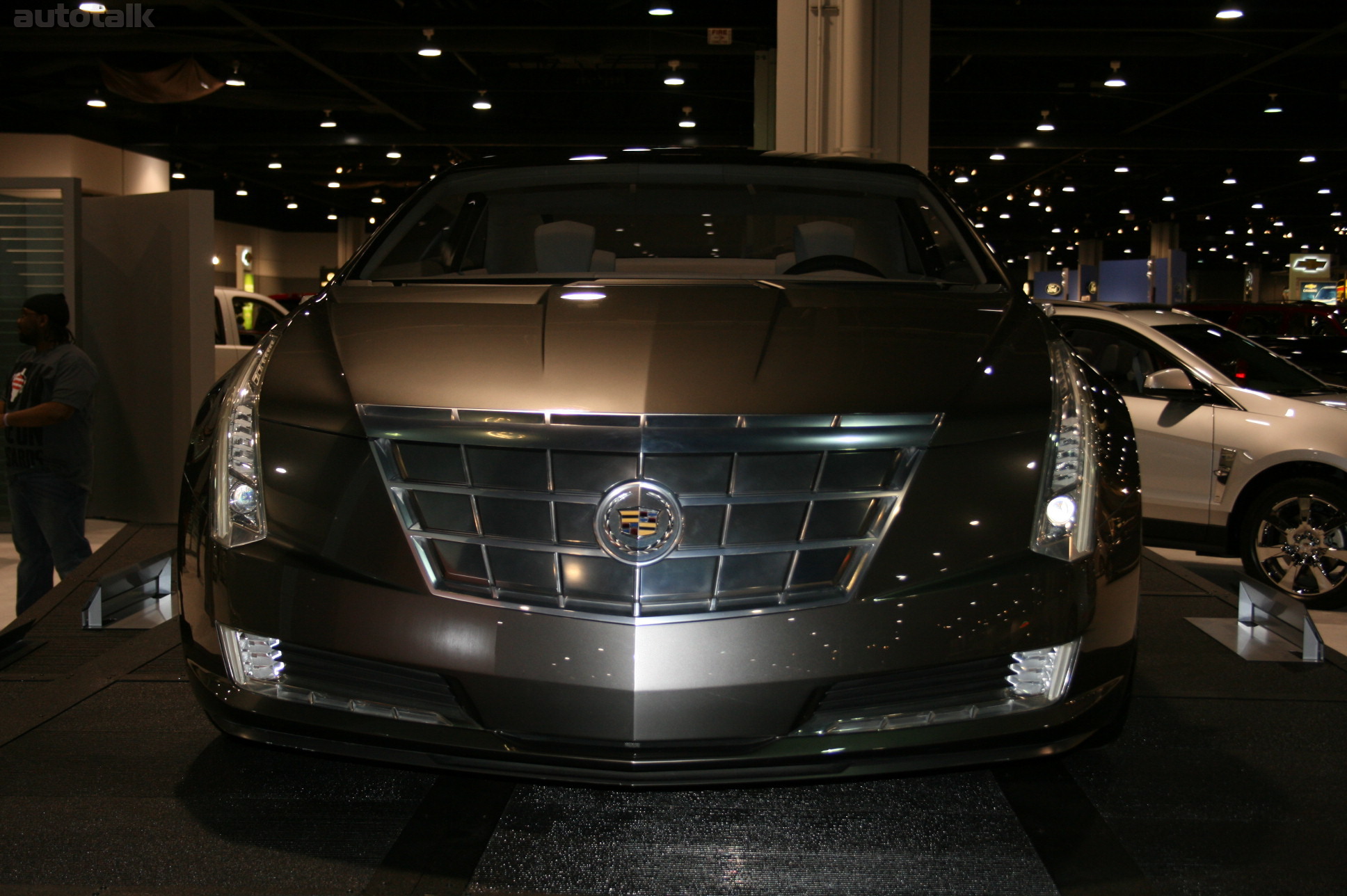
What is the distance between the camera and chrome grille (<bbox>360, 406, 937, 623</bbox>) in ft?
5.79

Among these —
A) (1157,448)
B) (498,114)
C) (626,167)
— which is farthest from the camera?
(498,114)

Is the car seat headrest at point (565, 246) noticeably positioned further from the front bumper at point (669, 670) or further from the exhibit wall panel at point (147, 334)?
the exhibit wall panel at point (147, 334)

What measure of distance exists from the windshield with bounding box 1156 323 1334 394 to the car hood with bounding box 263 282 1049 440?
4.58m

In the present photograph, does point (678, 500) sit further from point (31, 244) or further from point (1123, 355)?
point (31, 244)

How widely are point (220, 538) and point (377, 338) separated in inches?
17.4

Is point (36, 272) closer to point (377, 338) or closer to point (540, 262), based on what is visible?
point (540, 262)

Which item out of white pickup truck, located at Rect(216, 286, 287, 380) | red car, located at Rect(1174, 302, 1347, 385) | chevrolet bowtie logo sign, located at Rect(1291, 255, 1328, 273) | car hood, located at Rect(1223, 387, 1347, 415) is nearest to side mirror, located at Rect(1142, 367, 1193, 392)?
car hood, located at Rect(1223, 387, 1347, 415)

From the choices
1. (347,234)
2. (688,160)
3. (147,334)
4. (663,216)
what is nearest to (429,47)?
(147,334)

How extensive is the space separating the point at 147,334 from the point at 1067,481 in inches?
305

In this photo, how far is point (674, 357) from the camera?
1.96m

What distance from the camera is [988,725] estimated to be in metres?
1.84

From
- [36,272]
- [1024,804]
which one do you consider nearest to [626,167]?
[1024,804]

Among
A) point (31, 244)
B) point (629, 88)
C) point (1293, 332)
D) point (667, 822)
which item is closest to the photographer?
point (667, 822)

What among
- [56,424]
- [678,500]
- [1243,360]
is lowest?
[56,424]
